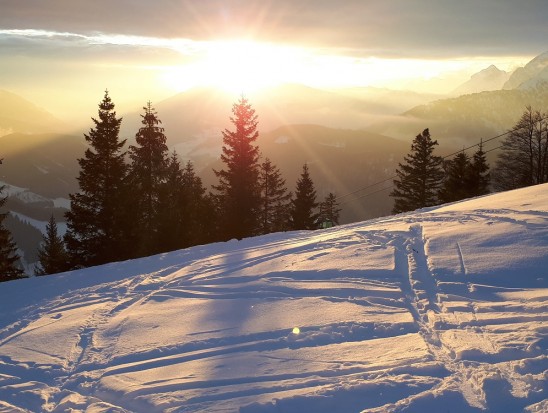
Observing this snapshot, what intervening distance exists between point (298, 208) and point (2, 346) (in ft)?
107

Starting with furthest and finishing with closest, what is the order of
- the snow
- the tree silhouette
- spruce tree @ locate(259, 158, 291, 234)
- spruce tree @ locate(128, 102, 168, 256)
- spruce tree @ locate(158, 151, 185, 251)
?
spruce tree @ locate(259, 158, 291, 234) → the tree silhouette → spruce tree @ locate(128, 102, 168, 256) → spruce tree @ locate(158, 151, 185, 251) → the snow

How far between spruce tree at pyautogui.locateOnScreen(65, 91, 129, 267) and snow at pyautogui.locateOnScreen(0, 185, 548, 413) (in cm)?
1105

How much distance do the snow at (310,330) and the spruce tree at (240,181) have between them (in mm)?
17034

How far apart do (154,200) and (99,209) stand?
279 inches

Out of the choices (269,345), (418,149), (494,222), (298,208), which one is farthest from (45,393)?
(418,149)

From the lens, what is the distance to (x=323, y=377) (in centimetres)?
652

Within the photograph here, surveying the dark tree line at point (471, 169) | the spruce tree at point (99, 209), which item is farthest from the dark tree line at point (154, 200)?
the dark tree line at point (471, 169)

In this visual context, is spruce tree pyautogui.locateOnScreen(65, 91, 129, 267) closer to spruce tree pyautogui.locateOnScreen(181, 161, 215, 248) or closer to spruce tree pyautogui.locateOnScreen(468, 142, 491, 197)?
spruce tree pyautogui.locateOnScreen(181, 161, 215, 248)

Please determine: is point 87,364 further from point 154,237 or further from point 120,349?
point 154,237

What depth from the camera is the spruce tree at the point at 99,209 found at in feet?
83.1

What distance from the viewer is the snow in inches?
241

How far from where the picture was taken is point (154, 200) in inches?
1282

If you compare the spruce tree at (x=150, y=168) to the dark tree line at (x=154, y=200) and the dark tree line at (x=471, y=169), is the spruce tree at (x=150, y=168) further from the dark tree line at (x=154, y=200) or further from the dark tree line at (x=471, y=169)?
the dark tree line at (x=471, y=169)

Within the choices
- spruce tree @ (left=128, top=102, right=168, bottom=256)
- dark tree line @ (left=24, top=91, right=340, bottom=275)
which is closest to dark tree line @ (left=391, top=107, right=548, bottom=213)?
dark tree line @ (left=24, top=91, right=340, bottom=275)
